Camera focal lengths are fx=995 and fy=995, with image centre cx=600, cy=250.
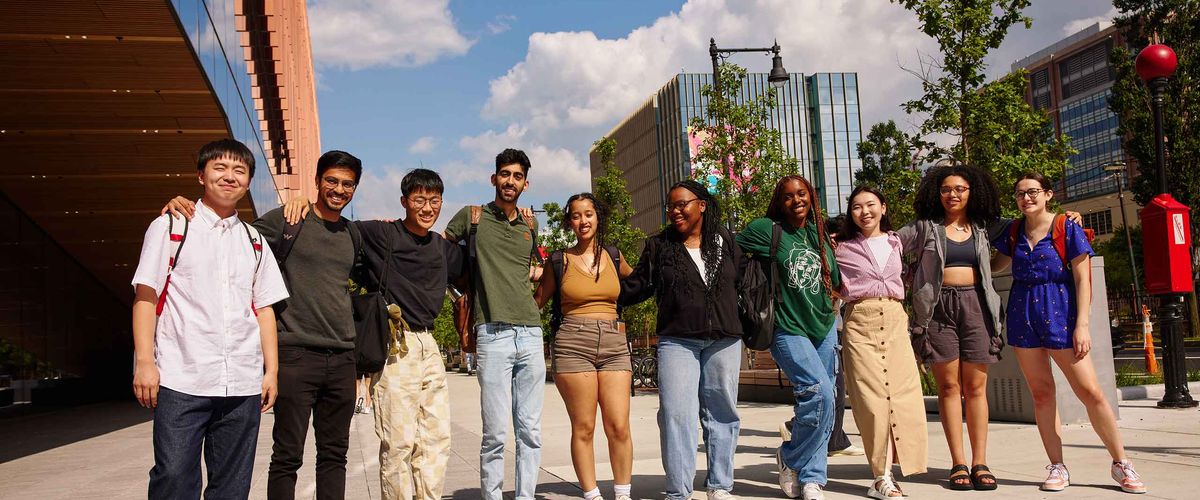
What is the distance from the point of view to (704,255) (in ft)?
19.1

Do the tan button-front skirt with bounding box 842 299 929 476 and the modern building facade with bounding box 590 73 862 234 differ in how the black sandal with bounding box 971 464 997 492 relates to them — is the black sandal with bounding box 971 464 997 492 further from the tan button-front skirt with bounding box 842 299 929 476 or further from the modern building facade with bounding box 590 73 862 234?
the modern building facade with bounding box 590 73 862 234

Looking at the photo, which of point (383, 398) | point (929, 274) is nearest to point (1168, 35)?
point (929, 274)

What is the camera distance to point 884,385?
5914 millimetres

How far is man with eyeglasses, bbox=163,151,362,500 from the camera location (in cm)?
466

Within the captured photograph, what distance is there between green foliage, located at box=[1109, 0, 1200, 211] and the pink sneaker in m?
31.6

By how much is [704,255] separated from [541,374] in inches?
46.3

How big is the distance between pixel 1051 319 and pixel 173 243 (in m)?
4.87

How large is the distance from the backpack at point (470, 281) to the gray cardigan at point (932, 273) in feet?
7.71

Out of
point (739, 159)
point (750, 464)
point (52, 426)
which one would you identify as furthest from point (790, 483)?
point (52, 426)

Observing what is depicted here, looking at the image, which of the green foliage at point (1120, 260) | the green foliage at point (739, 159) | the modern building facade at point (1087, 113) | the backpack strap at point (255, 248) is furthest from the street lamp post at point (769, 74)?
the modern building facade at point (1087, 113)

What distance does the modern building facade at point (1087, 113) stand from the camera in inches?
3354

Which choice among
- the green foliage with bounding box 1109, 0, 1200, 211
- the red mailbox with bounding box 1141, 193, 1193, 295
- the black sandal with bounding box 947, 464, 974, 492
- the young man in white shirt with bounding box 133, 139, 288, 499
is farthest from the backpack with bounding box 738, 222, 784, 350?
the green foliage with bounding box 1109, 0, 1200, 211

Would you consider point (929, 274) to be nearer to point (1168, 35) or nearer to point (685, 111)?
point (1168, 35)

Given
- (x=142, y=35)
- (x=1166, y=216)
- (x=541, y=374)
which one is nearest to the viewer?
(x=541, y=374)
